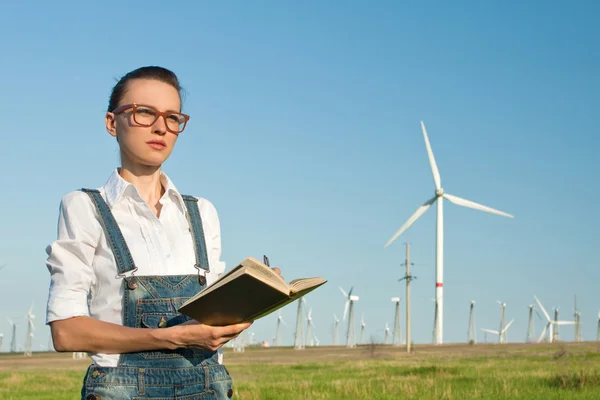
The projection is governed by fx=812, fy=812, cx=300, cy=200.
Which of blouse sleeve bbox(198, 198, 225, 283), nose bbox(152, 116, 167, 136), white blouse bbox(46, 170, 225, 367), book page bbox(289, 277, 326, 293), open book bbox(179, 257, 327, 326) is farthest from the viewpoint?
blouse sleeve bbox(198, 198, 225, 283)

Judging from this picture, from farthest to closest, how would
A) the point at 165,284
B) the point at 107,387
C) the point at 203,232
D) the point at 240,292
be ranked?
the point at 203,232, the point at 165,284, the point at 107,387, the point at 240,292

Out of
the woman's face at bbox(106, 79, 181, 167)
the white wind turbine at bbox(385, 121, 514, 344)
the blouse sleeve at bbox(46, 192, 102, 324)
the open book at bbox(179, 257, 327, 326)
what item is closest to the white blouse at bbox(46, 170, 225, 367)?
the blouse sleeve at bbox(46, 192, 102, 324)

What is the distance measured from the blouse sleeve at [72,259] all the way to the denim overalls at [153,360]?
0.06 m

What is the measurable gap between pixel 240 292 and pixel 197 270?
0.60 metres

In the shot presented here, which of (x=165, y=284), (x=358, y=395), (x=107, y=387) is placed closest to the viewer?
(x=107, y=387)

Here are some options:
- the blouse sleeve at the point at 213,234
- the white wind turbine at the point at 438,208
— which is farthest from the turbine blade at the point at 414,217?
the blouse sleeve at the point at 213,234

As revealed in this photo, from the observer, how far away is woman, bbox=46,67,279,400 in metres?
2.99

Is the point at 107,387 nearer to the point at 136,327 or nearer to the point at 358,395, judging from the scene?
the point at 136,327

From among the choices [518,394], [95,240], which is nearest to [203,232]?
[95,240]

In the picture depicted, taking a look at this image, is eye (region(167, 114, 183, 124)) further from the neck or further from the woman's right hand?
the woman's right hand

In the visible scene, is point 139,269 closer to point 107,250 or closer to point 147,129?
point 107,250

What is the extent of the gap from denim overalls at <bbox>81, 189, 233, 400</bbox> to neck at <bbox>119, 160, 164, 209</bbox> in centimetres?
19

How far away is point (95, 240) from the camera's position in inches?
124

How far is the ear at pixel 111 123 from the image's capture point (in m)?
3.45
